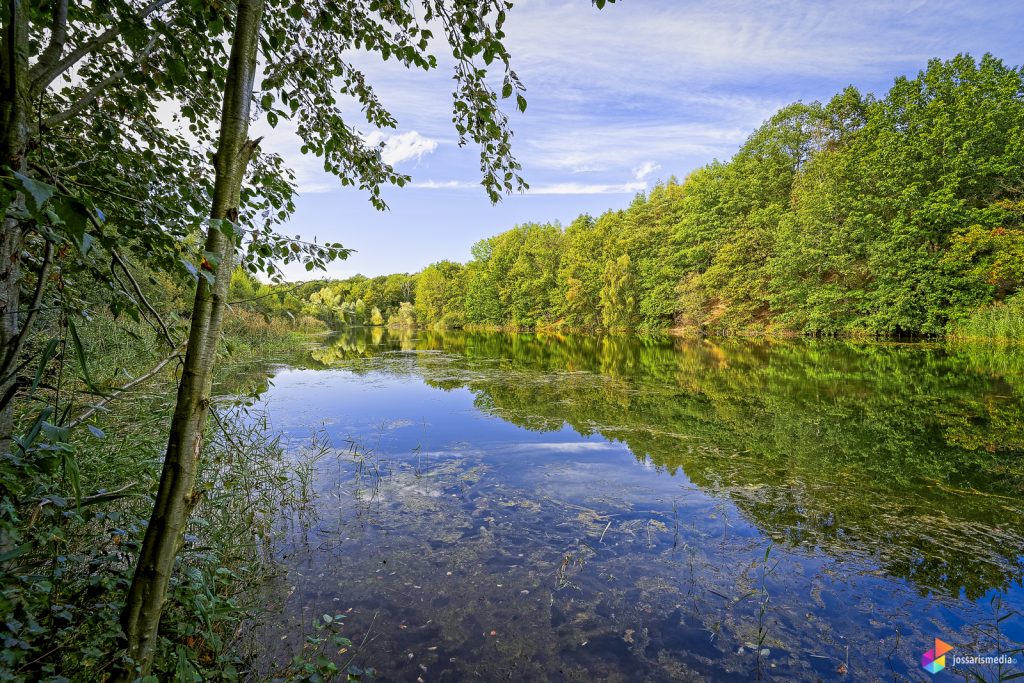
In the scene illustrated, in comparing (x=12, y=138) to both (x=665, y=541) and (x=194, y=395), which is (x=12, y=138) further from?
(x=665, y=541)

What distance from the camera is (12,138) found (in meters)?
1.31

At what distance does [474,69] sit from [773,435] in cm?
709

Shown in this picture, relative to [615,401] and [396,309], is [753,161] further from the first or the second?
[396,309]

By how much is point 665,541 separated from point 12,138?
15.0ft

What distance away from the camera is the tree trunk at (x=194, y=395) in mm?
1349

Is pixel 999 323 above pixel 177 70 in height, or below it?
below

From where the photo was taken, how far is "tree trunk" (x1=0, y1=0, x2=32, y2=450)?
1.29m

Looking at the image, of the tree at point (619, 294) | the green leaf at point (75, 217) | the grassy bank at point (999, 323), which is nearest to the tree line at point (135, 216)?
the green leaf at point (75, 217)

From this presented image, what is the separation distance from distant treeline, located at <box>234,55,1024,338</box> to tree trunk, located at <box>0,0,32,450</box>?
10711mm

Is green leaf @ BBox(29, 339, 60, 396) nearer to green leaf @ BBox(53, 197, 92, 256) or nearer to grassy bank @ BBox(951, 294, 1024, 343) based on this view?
green leaf @ BBox(53, 197, 92, 256)

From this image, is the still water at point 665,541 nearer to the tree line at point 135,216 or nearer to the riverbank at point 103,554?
the riverbank at point 103,554

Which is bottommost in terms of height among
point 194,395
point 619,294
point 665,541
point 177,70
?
point 665,541

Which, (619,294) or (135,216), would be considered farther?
(619,294)

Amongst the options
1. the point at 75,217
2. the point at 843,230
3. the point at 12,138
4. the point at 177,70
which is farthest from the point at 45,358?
the point at 843,230
